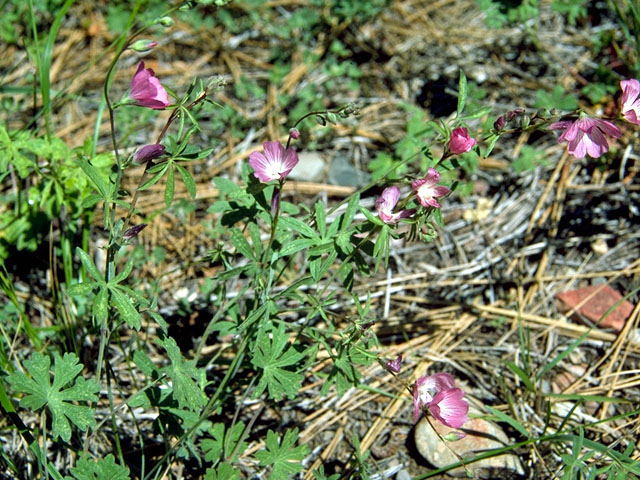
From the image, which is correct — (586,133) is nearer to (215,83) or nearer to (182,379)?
(215,83)

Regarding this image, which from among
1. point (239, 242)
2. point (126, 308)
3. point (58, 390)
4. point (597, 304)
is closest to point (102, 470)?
point (58, 390)

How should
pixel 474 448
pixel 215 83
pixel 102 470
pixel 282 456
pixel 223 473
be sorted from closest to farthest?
pixel 215 83
pixel 102 470
pixel 223 473
pixel 282 456
pixel 474 448

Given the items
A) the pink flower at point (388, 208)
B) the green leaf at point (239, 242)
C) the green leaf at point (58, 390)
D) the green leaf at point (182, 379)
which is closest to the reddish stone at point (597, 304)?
the pink flower at point (388, 208)

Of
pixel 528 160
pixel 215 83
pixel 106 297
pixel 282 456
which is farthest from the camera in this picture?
pixel 528 160

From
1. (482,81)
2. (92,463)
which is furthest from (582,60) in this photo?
(92,463)

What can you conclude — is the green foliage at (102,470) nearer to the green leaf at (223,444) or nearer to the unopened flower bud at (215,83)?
the green leaf at (223,444)

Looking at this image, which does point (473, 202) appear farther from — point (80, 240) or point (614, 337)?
point (80, 240)
